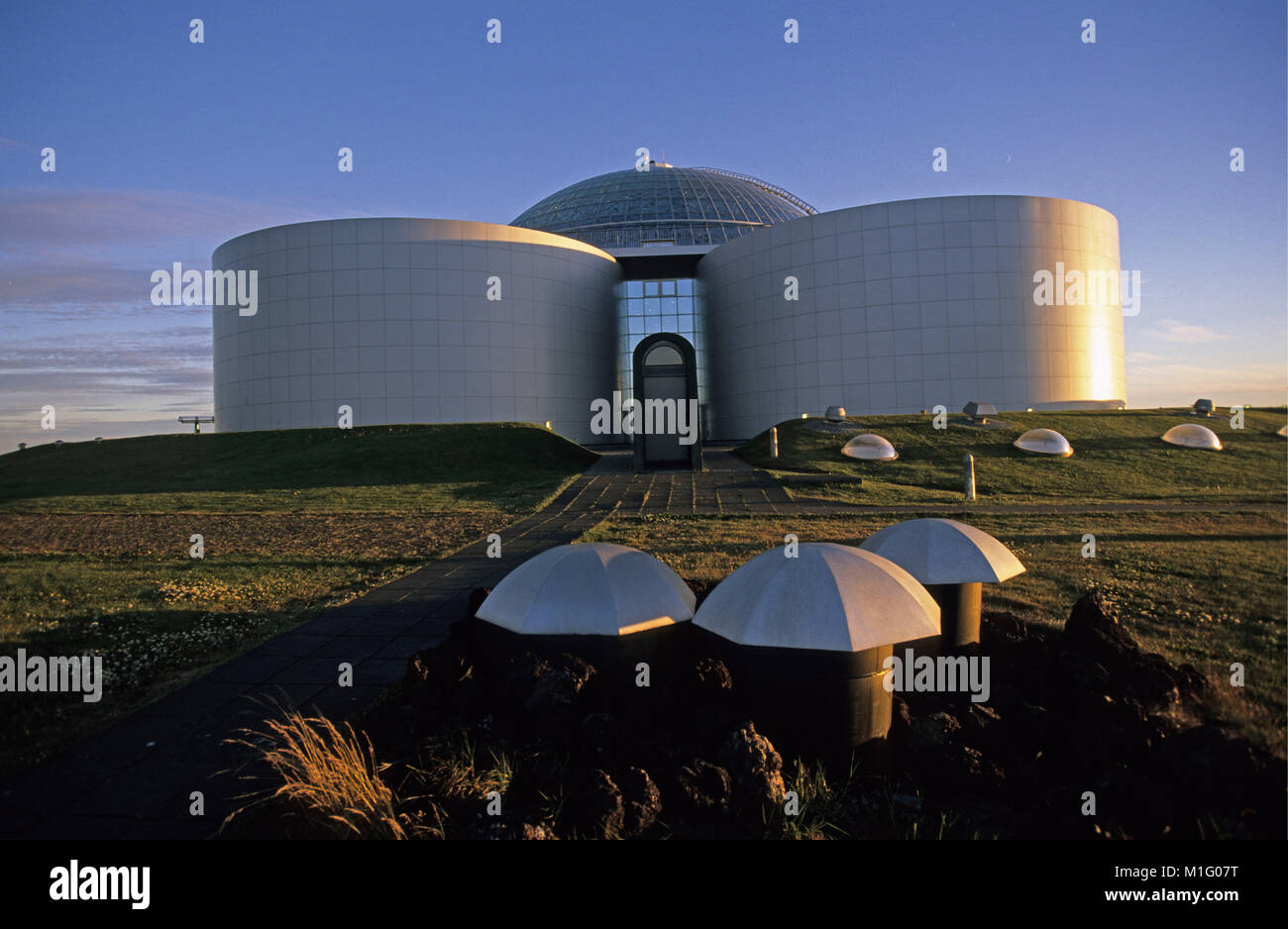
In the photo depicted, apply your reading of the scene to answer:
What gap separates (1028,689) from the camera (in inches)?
207

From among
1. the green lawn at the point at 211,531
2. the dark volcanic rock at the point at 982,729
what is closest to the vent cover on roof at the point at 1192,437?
the dark volcanic rock at the point at 982,729

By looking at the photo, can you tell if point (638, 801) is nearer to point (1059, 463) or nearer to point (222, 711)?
point (222, 711)

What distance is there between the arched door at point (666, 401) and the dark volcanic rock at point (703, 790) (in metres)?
21.3

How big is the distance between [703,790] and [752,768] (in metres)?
0.32

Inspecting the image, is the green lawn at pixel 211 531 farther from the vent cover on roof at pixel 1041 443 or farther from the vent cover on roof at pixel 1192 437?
the vent cover on roof at pixel 1041 443

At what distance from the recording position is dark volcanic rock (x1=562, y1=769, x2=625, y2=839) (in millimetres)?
3719

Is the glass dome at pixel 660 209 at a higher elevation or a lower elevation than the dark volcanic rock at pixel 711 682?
higher

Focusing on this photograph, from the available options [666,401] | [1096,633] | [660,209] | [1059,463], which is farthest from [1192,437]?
[660,209]

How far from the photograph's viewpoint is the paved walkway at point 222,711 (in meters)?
4.00

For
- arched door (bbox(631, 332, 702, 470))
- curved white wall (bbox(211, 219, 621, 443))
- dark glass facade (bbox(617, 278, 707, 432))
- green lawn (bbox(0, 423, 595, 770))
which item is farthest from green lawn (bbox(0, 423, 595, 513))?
dark glass facade (bbox(617, 278, 707, 432))

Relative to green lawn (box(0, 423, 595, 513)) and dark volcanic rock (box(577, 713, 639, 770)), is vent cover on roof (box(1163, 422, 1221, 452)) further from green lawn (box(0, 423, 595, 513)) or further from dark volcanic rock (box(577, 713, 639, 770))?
green lawn (box(0, 423, 595, 513))

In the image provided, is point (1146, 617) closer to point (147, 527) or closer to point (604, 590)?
point (604, 590)

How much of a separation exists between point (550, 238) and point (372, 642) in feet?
136
